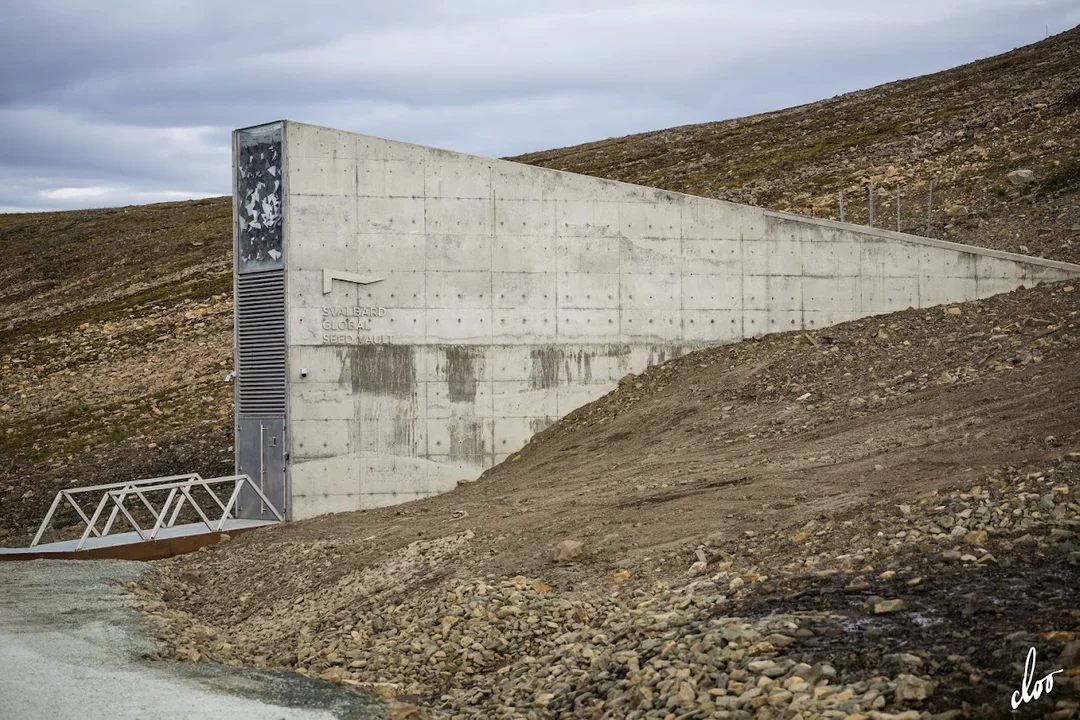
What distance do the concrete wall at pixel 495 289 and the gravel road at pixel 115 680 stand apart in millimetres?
5801

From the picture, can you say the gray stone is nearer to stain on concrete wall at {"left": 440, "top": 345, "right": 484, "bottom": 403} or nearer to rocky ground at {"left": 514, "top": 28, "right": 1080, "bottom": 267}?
rocky ground at {"left": 514, "top": 28, "right": 1080, "bottom": 267}

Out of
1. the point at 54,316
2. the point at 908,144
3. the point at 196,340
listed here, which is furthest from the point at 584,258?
the point at 54,316

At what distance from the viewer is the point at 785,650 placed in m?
A: 8.90

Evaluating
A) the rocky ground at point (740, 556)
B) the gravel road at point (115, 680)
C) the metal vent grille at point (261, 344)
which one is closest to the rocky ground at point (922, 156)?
the rocky ground at point (740, 556)

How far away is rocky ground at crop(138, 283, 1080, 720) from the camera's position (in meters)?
8.59

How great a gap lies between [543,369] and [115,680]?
10618 mm

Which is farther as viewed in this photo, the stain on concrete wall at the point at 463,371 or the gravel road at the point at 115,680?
the stain on concrete wall at the point at 463,371

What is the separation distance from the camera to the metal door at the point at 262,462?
19.0m

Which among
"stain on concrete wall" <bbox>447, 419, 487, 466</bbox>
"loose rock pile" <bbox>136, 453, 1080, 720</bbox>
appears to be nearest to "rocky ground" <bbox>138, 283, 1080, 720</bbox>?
"loose rock pile" <bbox>136, 453, 1080, 720</bbox>

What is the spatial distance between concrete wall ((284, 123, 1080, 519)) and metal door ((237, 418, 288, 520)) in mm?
305

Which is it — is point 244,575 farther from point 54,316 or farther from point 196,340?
point 54,316

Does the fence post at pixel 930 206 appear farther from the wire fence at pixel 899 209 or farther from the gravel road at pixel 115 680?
the gravel road at pixel 115 680
